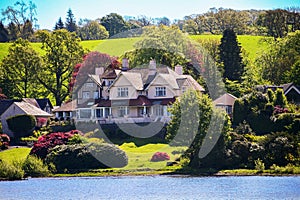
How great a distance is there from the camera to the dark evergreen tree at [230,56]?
98188 millimetres

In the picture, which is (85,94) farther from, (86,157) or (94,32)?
(94,32)

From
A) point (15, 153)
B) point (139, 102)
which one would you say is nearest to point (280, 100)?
point (139, 102)

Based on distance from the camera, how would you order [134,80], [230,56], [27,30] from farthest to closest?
[27,30] → [230,56] → [134,80]

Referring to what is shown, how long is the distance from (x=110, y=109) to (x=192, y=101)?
24.1 metres

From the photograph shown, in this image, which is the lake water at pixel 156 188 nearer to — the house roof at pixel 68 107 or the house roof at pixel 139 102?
the house roof at pixel 139 102

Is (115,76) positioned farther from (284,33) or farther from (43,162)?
(284,33)

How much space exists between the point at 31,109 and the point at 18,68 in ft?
43.5

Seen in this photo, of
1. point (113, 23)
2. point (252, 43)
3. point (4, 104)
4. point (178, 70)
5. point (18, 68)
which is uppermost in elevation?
point (113, 23)

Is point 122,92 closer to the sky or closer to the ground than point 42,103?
closer to the sky

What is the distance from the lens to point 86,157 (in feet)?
197

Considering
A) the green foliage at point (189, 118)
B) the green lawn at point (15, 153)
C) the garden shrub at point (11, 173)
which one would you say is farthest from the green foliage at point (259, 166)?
the green lawn at point (15, 153)

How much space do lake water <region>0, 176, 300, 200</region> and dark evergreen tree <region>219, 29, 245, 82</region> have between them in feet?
151

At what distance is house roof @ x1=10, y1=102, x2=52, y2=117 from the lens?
85662mm

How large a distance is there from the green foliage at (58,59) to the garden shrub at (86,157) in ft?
135
